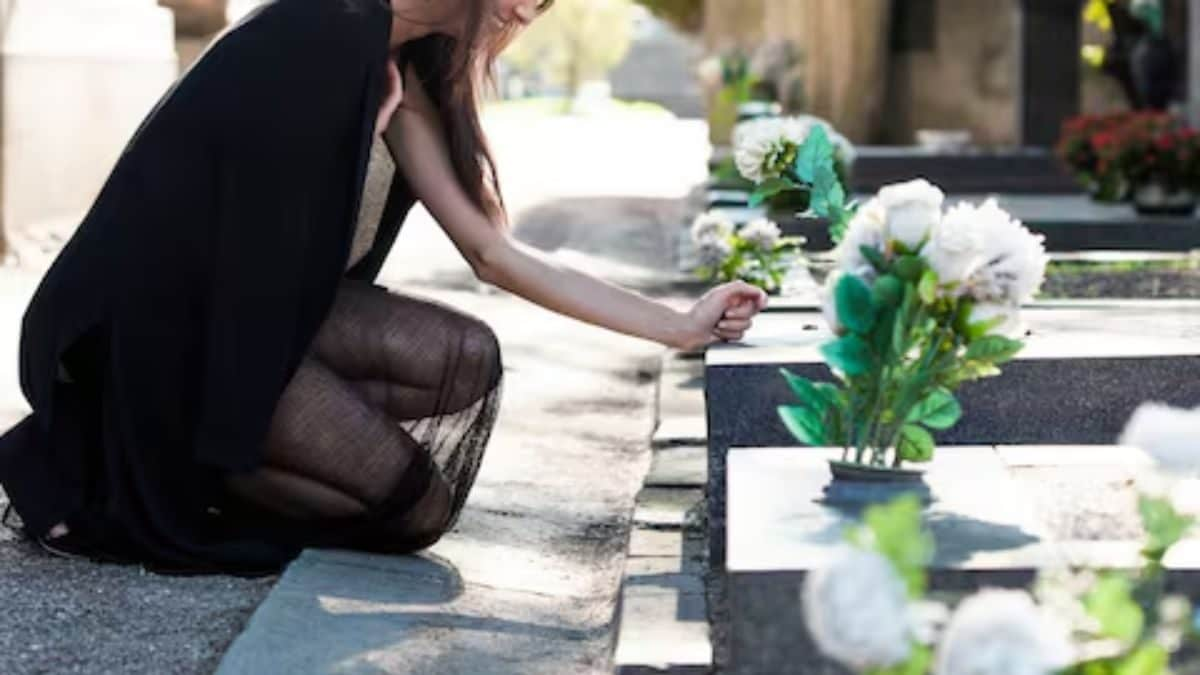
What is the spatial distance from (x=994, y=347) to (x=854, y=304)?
0.22 m

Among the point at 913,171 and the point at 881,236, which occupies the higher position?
the point at 881,236

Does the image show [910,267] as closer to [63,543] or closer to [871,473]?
[871,473]

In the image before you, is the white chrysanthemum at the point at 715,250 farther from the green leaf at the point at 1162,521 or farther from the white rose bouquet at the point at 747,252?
the green leaf at the point at 1162,521

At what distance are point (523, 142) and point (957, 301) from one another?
31219 millimetres

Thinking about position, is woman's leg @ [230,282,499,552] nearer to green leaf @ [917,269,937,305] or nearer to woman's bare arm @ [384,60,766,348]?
woman's bare arm @ [384,60,766,348]

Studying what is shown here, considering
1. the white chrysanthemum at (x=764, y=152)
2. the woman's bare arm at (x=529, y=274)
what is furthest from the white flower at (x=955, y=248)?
the white chrysanthemum at (x=764, y=152)

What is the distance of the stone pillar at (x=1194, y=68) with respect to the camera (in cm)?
1755

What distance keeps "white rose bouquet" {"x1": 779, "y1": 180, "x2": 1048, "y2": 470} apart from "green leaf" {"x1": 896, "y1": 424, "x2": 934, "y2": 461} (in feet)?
0.05

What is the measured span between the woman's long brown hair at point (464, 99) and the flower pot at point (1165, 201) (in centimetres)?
990

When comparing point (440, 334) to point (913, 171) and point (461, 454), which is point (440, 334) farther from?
point (913, 171)

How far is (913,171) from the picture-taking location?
19.4 m

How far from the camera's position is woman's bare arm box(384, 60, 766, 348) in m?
4.44

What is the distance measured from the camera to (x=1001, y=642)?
221cm

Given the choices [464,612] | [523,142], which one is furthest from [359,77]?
[523,142]
